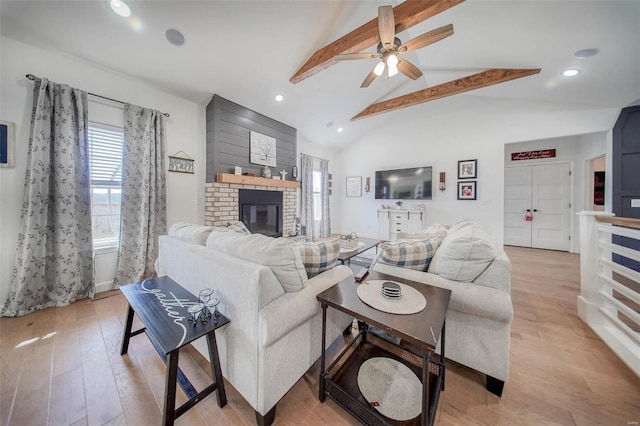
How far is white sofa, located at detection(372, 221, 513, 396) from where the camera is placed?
1.25 meters

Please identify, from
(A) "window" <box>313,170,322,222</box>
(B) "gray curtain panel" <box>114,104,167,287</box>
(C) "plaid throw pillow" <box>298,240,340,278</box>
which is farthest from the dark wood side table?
(A) "window" <box>313,170,322,222</box>

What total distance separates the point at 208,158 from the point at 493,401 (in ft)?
13.3

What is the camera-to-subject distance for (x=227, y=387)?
138 centimetres

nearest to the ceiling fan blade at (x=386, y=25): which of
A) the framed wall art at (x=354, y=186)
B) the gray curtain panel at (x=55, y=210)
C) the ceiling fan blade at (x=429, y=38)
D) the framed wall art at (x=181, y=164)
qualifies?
the ceiling fan blade at (x=429, y=38)

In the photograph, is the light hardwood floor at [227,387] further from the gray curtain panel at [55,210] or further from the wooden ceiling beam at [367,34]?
the wooden ceiling beam at [367,34]

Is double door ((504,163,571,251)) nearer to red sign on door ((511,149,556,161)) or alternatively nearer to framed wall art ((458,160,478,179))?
red sign on door ((511,149,556,161))

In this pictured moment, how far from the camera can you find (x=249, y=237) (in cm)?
138

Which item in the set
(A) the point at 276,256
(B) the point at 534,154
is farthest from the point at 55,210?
(B) the point at 534,154

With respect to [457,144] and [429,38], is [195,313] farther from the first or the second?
[457,144]

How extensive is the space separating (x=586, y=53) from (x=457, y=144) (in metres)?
2.47

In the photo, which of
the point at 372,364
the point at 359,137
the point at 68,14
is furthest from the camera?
the point at 359,137

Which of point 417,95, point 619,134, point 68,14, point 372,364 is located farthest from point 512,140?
point 68,14

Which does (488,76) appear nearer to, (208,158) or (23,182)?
(208,158)

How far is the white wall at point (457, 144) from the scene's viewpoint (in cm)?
378
